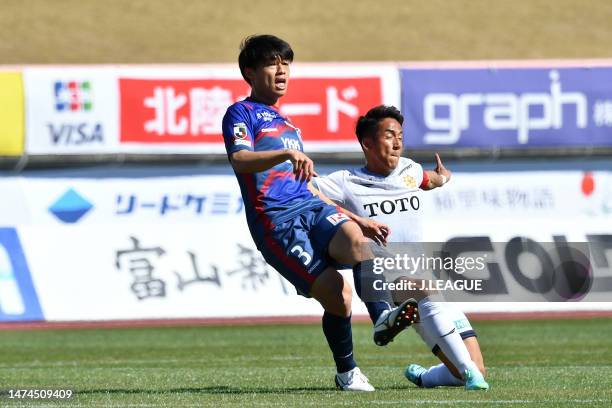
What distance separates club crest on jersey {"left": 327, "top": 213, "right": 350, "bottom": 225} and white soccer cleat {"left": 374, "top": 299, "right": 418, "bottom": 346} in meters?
0.66

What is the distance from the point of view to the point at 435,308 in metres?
→ 9.01

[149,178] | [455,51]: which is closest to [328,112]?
[149,178]

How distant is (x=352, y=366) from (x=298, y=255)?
0.89 m

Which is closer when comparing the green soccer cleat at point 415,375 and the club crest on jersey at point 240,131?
the club crest on jersey at point 240,131

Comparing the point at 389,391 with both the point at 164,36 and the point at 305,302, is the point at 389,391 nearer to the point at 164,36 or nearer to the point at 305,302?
the point at 305,302

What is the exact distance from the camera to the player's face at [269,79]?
9.22 metres

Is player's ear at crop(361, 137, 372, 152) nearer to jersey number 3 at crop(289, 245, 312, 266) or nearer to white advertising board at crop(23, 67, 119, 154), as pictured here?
jersey number 3 at crop(289, 245, 312, 266)

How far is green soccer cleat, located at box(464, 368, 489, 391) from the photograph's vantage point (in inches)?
352

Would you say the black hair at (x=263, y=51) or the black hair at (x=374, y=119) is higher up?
the black hair at (x=263, y=51)

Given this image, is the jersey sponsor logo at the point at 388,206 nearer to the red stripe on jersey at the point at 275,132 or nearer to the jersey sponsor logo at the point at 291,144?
the jersey sponsor logo at the point at 291,144

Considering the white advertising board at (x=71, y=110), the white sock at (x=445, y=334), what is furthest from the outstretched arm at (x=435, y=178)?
the white advertising board at (x=71, y=110)

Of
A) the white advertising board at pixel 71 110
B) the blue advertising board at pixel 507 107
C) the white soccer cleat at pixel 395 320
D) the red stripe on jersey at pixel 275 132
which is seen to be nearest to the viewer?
the white soccer cleat at pixel 395 320

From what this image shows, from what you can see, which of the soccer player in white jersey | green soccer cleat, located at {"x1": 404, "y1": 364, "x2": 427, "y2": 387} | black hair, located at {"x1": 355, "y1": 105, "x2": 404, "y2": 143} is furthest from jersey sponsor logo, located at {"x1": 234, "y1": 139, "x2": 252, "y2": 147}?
green soccer cleat, located at {"x1": 404, "y1": 364, "x2": 427, "y2": 387}

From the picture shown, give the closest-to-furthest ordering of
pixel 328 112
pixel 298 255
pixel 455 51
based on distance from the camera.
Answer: pixel 298 255 → pixel 328 112 → pixel 455 51
